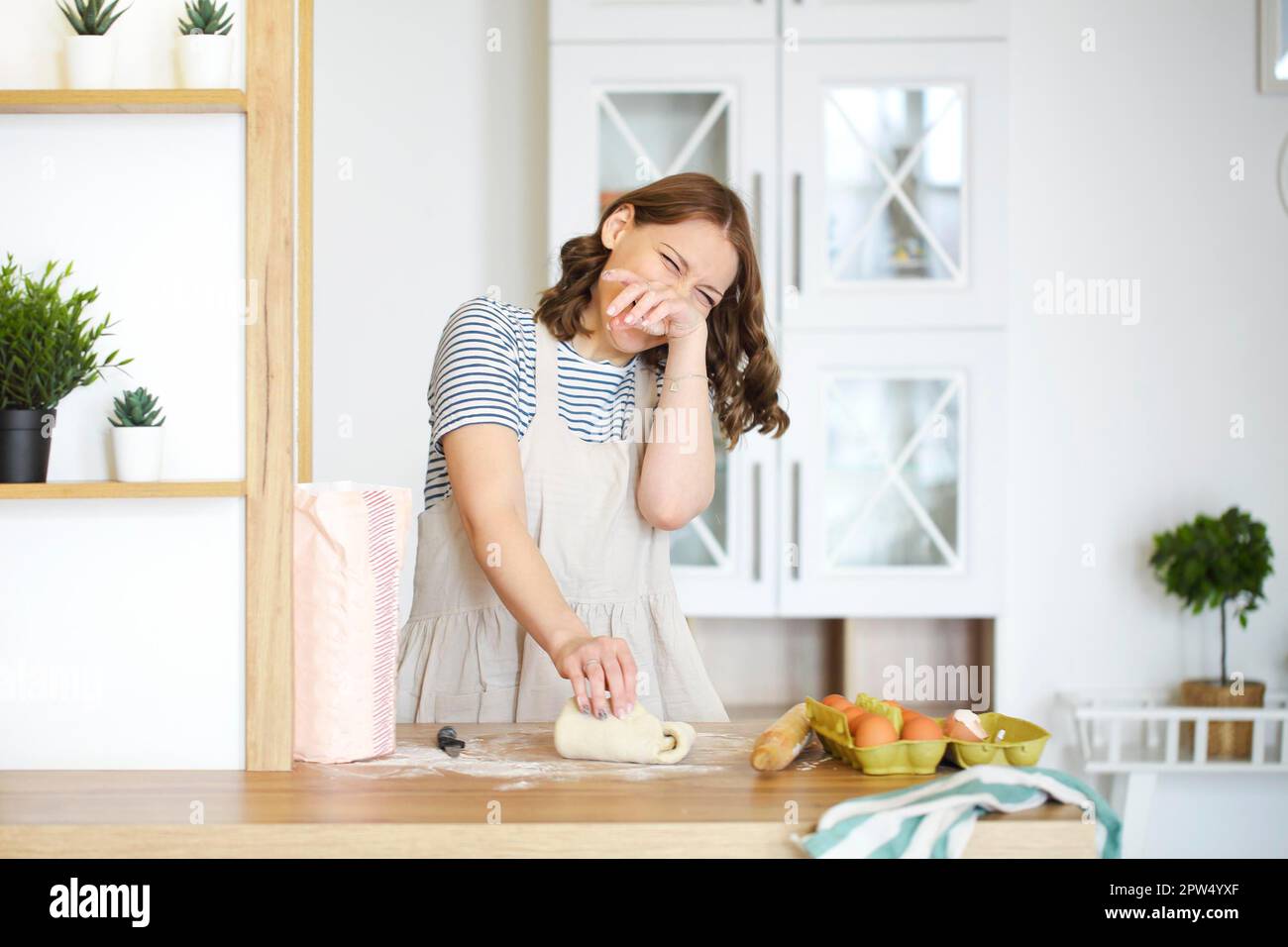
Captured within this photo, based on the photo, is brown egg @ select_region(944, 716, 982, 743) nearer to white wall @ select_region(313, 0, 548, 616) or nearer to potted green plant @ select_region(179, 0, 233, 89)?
potted green plant @ select_region(179, 0, 233, 89)

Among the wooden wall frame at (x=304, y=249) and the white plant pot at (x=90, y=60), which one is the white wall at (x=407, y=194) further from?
the white plant pot at (x=90, y=60)

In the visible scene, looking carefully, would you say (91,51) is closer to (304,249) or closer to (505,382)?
(304,249)

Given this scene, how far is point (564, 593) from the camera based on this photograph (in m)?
1.59

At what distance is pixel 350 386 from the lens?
2869 millimetres

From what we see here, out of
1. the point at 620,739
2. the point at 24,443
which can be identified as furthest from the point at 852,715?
the point at 24,443

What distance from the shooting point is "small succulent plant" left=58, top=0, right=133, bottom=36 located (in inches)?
44.4

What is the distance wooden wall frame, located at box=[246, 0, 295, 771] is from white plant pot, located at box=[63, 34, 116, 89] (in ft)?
0.42

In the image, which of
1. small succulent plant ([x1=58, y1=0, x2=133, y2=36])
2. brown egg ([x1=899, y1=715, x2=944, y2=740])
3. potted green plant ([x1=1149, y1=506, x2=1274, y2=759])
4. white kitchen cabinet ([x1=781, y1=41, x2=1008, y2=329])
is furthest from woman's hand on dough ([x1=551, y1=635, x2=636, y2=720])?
potted green plant ([x1=1149, y1=506, x2=1274, y2=759])

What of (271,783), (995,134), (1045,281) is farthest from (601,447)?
(1045,281)

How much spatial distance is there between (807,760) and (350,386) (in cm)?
195

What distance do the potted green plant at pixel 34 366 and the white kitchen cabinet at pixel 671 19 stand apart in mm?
1579

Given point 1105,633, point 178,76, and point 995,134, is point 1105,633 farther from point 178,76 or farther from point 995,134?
point 178,76

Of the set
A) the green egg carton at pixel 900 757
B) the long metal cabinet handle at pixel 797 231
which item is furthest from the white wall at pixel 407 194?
the green egg carton at pixel 900 757

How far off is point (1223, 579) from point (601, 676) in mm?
1986
